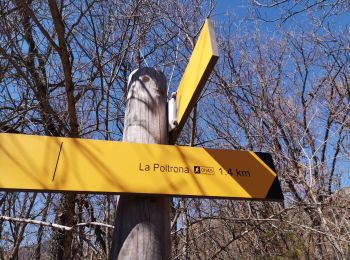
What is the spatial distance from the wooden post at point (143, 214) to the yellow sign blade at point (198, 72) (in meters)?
0.11

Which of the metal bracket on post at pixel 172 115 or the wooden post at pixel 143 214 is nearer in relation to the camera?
the wooden post at pixel 143 214

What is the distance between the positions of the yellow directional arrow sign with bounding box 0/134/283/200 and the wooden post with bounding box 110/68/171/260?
7cm

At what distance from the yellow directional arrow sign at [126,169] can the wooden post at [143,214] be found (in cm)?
7

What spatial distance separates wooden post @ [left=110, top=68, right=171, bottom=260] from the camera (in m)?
1.08

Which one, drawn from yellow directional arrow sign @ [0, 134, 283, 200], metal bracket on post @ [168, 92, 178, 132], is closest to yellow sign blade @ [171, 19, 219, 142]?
metal bracket on post @ [168, 92, 178, 132]

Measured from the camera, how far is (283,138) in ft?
22.0

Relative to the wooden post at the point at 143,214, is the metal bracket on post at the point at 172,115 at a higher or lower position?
higher

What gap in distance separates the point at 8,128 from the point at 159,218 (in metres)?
2.59

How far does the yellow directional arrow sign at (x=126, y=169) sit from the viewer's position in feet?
3.58

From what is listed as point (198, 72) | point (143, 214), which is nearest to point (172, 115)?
point (198, 72)

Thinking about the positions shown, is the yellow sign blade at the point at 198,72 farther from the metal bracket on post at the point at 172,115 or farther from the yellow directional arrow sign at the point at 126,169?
the yellow directional arrow sign at the point at 126,169

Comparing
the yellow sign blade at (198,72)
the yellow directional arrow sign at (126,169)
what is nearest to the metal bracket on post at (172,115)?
the yellow sign blade at (198,72)

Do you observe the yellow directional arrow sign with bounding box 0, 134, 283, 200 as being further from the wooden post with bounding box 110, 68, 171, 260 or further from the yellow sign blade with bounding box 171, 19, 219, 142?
the yellow sign blade with bounding box 171, 19, 219, 142

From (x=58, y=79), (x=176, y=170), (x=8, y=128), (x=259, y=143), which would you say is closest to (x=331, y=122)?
(x=259, y=143)
